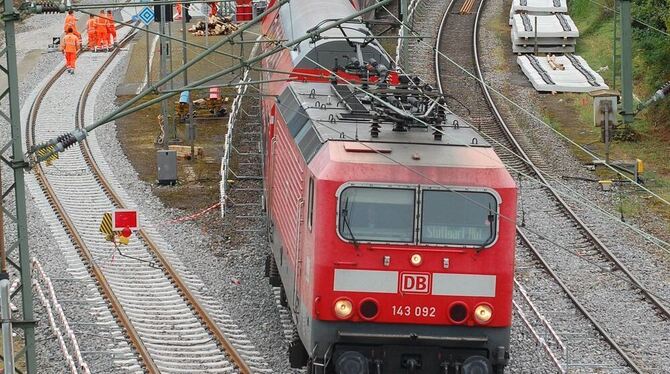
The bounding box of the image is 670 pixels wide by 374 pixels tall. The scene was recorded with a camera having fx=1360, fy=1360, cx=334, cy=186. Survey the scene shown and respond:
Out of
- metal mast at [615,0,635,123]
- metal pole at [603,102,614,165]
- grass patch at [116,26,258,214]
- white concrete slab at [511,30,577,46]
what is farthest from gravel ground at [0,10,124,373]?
white concrete slab at [511,30,577,46]

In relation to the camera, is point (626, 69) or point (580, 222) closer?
point (626, 69)

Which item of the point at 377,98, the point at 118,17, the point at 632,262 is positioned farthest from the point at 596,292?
the point at 118,17

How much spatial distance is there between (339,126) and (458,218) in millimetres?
2018

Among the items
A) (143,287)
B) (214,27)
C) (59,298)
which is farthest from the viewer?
(214,27)

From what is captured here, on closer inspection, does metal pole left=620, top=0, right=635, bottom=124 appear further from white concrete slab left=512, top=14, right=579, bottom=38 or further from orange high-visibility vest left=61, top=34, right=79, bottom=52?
orange high-visibility vest left=61, top=34, right=79, bottom=52

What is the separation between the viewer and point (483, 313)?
1396 centimetres

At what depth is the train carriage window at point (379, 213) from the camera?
13.9 metres

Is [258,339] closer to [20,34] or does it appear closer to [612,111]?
[612,111]

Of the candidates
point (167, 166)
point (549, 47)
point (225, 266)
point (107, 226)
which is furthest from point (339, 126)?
point (549, 47)

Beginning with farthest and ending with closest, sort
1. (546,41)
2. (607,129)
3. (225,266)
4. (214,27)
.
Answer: (214,27), (546,41), (607,129), (225,266)

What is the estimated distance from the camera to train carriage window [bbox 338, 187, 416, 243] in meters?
13.9

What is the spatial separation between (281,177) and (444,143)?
364 centimetres

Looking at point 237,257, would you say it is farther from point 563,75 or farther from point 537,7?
point 537,7

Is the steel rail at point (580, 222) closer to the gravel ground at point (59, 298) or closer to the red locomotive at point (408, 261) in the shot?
the red locomotive at point (408, 261)
